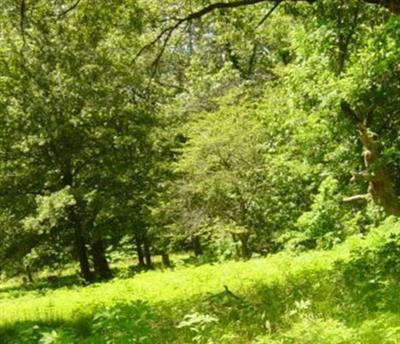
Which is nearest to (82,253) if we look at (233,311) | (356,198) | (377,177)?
(356,198)

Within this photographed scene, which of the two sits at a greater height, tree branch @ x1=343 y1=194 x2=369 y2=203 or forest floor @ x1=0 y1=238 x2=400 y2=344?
tree branch @ x1=343 y1=194 x2=369 y2=203

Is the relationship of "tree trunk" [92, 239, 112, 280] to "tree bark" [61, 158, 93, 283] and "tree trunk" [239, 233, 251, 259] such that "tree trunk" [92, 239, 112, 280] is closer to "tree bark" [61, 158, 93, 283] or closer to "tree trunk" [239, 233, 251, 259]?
"tree bark" [61, 158, 93, 283]

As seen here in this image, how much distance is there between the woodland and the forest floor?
5 cm

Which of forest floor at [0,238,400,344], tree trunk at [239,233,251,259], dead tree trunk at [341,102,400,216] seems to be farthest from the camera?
tree trunk at [239,233,251,259]

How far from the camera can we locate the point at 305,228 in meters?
17.6

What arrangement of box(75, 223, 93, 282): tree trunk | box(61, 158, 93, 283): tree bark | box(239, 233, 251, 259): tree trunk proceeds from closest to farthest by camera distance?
box(239, 233, 251, 259): tree trunk < box(61, 158, 93, 283): tree bark < box(75, 223, 93, 282): tree trunk

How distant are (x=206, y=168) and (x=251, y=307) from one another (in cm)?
1401

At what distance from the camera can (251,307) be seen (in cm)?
847

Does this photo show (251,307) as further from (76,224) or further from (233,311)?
(76,224)

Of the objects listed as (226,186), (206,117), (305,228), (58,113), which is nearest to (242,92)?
(206,117)

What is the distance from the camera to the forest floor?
601 centimetres

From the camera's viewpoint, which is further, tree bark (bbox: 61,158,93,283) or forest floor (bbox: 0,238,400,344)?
tree bark (bbox: 61,158,93,283)

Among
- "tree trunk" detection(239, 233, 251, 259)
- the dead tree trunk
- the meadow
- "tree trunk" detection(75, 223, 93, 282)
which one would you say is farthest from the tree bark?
the dead tree trunk

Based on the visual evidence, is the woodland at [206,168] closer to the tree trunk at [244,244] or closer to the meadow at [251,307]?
the meadow at [251,307]
